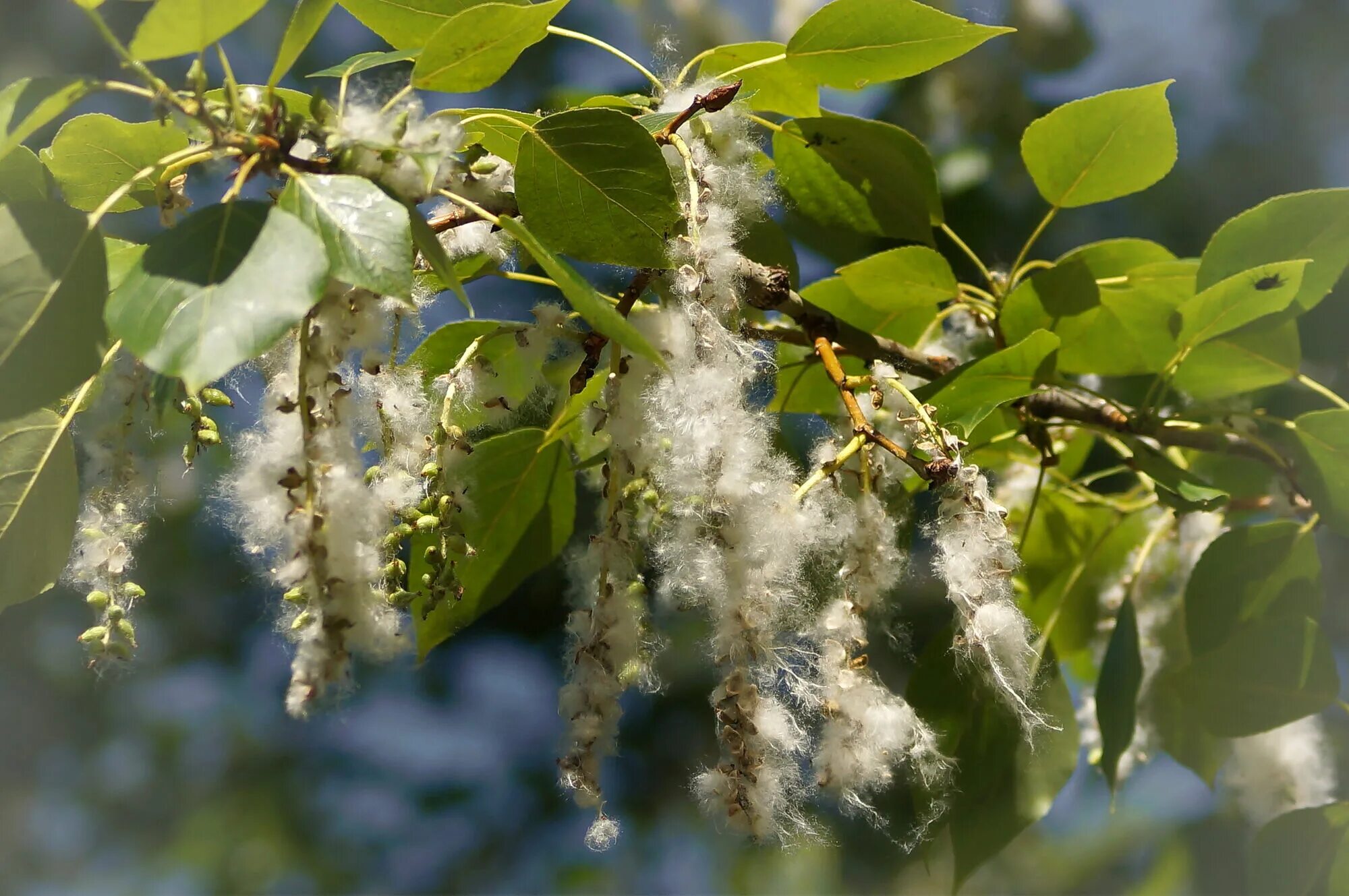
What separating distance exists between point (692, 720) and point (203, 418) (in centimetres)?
120

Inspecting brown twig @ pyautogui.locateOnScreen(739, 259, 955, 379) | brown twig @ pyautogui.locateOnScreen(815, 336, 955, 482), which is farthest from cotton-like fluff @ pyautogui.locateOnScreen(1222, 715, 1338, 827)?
brown twig @ pyautogui.locateOnScreen(815, 336, 955, 482)

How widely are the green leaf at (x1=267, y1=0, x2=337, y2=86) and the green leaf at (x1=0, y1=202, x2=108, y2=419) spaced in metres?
0.11

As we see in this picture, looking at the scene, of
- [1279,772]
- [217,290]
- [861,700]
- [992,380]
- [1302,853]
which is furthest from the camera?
[1279,772]

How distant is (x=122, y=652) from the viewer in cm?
40

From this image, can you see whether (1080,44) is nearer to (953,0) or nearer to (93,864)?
(953,0)

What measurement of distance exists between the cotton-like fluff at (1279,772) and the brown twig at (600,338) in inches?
26.0

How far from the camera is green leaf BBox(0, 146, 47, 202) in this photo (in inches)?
16.6

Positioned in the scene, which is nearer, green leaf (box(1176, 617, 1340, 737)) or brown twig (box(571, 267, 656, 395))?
brown twig (box(571, 267, 656, 395))

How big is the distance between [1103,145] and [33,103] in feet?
2.03

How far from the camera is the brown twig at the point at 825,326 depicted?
0.54 metres

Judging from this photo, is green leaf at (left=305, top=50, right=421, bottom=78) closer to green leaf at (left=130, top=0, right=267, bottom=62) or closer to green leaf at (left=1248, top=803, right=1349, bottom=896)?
green leaf at (left=130, top=0, right=267, bottom=62)

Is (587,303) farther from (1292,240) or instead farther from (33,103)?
(1292,240)

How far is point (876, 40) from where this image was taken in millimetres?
538

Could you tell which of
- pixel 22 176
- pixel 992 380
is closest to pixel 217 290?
pixel 22 176
